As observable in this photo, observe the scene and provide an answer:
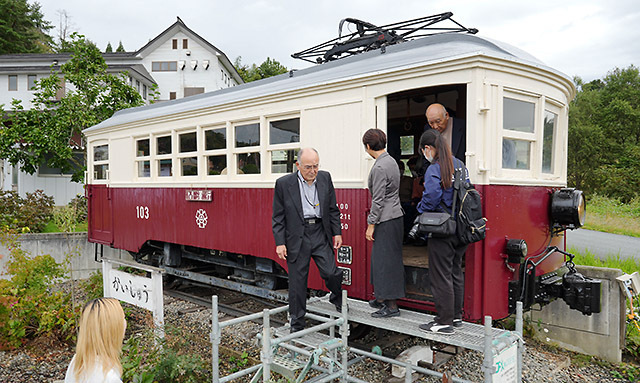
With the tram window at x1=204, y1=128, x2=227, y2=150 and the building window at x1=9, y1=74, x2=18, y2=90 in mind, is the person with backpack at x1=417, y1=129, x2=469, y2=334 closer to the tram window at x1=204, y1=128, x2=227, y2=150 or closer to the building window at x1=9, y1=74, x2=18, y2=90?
the tram window at x1=204, y1=128, x2=227, y2=150

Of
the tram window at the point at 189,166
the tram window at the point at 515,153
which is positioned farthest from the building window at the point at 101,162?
the tram window at the point at 515,153

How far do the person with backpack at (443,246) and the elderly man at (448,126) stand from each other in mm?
649

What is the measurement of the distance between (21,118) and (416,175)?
37.0 ft

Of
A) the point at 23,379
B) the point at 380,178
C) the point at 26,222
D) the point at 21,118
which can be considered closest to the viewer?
the point at 380,178

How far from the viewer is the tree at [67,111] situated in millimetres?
12617

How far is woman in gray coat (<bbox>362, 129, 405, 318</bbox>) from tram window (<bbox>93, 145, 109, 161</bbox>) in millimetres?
6602

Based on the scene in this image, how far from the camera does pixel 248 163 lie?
636 centimetres

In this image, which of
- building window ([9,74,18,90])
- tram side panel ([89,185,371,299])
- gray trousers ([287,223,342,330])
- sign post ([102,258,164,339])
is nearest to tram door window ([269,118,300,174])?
tram side panel ([89,185,371,299])

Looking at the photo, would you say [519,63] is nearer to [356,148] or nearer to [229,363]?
[356,148]

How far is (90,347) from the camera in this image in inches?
87.3

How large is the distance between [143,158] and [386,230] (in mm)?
5261

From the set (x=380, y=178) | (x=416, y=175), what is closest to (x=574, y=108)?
(x=416, y=175)

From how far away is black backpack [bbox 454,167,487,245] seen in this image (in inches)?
156

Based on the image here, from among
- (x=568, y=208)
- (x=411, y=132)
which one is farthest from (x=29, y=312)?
(x=568, y=208)
